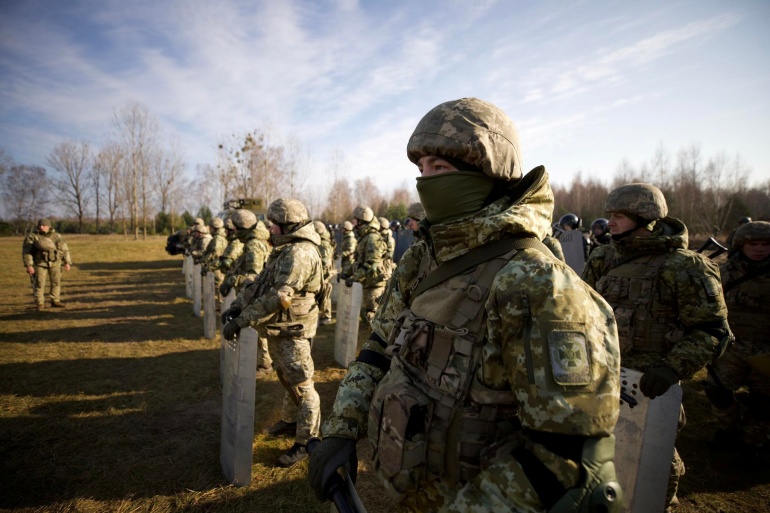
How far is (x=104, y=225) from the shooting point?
5250 cm

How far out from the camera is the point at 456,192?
1.65 meters

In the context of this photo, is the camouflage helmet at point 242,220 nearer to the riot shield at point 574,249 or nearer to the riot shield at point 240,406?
the riot shield at point 240,406

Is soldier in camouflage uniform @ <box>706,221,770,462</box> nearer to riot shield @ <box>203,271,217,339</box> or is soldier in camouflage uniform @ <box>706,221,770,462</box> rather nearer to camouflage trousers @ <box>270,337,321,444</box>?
camouflage trousers @ <box>270,337,321,444</box>

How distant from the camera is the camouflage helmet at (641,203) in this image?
3.31m

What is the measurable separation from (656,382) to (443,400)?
6.79 feet

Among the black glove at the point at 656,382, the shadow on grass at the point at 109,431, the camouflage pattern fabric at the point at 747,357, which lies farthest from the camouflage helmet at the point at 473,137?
the camouflage pattern fabric at the point at 747,357

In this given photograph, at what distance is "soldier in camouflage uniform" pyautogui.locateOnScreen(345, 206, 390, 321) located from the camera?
28.0ft

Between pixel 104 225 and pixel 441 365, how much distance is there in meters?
65.7

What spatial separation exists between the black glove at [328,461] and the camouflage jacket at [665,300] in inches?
103

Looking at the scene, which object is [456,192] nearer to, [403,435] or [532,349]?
[532,349]

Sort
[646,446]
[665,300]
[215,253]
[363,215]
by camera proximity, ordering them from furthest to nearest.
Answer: [215,253]
[363,215]
[665,300]
[646,446]

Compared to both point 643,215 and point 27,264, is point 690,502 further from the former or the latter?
point 27,264

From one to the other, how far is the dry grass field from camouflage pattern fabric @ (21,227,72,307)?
1.55 meters

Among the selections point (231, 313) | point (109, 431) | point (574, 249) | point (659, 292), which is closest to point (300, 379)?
point (231, 313)
